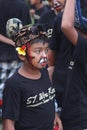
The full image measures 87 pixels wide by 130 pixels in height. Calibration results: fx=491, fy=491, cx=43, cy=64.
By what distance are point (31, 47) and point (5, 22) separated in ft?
8.33

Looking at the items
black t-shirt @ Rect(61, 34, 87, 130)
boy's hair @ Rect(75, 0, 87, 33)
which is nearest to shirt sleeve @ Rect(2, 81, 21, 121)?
black t-shirt @ Rect(61, 34, 87, 130)

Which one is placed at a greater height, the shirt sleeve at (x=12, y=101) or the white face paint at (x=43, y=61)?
the white face paint at (x=43, y=61)

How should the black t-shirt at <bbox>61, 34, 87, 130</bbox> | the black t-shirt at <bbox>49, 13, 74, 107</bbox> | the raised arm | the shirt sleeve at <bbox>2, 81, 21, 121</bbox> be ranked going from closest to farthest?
the shirt sleeve at <bbox>2, 81, 21, 121</bbox>
the raised arm
the black t-shirt at <bbox>61, 34, 87, 130</bbox>
the black t-shirt at <bbox>49, 13, 74, 107</bbox>

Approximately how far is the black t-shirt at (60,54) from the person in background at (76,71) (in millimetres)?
80

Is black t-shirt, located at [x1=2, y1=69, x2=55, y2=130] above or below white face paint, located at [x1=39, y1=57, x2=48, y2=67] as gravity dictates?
below

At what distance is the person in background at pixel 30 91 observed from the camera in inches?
130

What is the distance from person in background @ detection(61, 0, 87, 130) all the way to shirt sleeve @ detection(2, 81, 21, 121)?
0.51 meters

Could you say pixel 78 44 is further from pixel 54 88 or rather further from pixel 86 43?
pixel 54 88

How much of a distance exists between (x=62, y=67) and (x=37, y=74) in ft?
1.24

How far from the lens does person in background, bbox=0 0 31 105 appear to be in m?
5.93

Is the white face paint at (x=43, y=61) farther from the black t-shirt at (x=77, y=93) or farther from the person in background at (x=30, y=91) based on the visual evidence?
the black t-shirt at (x=77, y=93)

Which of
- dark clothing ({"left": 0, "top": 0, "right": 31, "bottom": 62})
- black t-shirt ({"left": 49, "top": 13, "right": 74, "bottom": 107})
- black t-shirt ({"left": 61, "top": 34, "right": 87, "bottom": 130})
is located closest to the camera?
black t-shirt ({"left": 61, "top": 34, "right": 87, "bottom": 130})

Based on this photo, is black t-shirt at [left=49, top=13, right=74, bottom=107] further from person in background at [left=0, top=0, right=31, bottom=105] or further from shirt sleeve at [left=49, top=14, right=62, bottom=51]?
person in background at [left=0, top=0, right=31, bottom=105]

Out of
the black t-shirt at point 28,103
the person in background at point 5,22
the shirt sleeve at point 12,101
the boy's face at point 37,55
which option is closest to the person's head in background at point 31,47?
the boy's face at point 37,55
